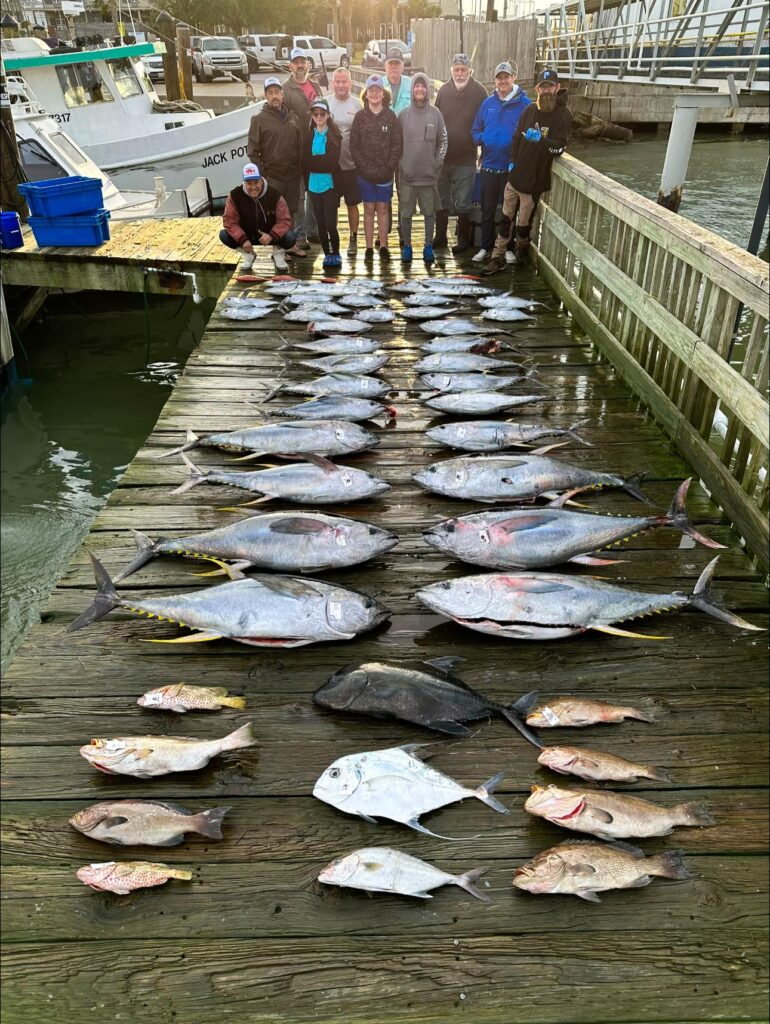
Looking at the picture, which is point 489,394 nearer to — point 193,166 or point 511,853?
point 511,853

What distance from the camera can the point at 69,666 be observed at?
3.03 meters

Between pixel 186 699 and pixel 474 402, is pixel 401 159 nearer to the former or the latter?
pixel 474 402

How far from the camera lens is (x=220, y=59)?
35.5 meters

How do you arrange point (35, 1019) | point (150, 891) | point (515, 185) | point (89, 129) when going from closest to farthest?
point (35, 1019)
point (150, 891)
point (515, 185)
point (89, 129)

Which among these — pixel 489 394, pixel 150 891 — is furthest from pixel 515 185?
pixel 150 891

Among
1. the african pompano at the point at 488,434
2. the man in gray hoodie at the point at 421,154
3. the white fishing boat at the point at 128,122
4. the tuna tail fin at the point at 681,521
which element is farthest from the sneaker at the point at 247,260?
the white fishing boat at the point at 128,122

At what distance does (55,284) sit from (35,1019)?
8953mm

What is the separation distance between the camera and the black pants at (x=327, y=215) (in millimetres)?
8320

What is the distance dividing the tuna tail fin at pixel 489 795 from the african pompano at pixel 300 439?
8.13ft

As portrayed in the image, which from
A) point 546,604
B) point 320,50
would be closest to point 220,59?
point 320,50

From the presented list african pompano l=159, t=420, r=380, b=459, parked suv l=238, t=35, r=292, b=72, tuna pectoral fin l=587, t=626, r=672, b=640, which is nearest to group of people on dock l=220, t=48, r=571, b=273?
african pompano l=159, t=420, r=380, b=459

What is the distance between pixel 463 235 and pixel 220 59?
33574mm

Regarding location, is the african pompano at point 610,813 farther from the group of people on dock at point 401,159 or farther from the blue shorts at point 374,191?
the blue shorts at point 374,191

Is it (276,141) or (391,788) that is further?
(276,141)
